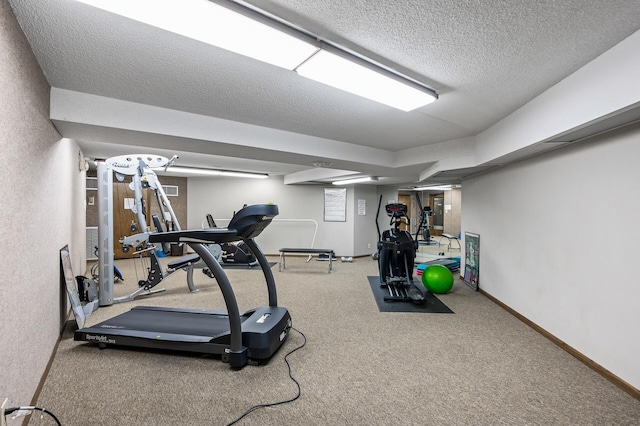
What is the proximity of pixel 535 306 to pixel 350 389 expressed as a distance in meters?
2.41

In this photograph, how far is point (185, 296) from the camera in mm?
4242

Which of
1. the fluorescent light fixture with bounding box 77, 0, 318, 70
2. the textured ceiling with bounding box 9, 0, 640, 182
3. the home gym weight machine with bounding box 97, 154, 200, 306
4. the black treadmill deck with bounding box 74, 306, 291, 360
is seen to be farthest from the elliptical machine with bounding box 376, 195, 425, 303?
the fluorescent light fixture with bounding box 77, 0, 318, 70

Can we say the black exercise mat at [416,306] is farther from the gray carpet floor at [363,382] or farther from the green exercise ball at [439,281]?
the gray carpet floor at [363,382]

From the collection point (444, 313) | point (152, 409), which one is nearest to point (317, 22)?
point (152, 409)

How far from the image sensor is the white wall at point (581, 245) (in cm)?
202

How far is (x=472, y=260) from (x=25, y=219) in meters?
5.45

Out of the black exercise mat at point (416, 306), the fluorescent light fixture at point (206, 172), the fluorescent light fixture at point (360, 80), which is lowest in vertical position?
the black exercise mat at point (416, 306)

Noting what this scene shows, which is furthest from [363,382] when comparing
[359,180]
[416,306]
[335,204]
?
[335,204]

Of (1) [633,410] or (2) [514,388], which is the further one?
(2) [514,388]

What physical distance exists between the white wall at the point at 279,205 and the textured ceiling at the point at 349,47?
4.73 m

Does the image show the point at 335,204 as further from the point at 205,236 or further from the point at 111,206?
the point at 205,236

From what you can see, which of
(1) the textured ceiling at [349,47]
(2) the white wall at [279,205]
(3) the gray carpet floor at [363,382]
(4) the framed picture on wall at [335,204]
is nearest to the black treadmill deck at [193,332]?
(3) the gray carpet floor at [363,382]

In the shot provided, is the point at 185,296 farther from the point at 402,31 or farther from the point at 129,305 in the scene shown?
the point at 402,31

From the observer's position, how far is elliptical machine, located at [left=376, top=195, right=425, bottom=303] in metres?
4.29
